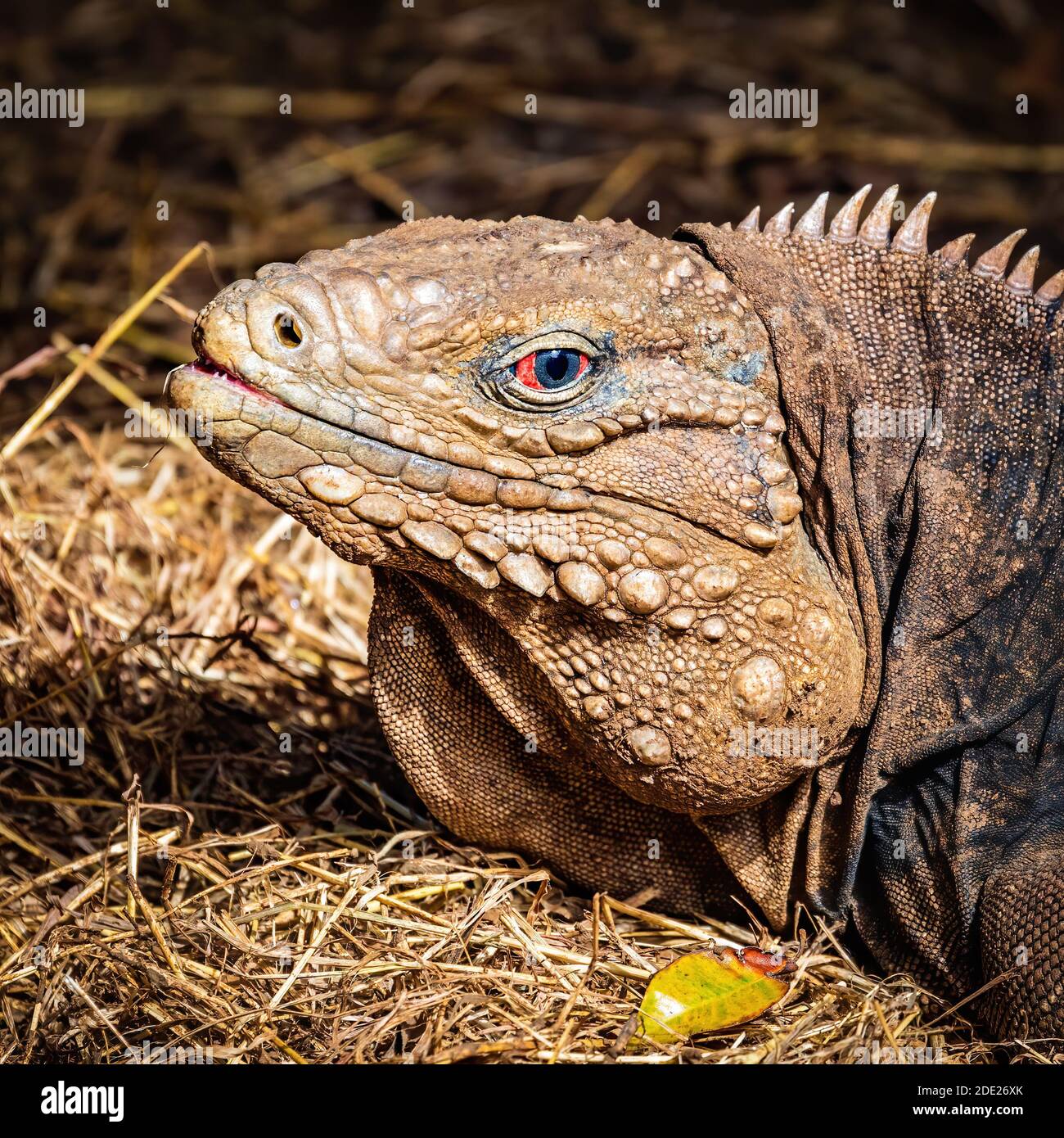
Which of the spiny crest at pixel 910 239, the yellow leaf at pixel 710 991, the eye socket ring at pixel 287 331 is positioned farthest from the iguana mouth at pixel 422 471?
the yellow leaf at pixel 710 991

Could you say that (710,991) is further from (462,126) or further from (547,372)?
(462,126)

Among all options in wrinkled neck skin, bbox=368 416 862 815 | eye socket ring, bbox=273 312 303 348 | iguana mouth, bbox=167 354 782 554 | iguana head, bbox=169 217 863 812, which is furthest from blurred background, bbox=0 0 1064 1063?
eye socket ring, bbox=273 312 303 348

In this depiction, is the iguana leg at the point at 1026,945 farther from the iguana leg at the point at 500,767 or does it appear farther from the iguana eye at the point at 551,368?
the iguana eye at the point at 551,368

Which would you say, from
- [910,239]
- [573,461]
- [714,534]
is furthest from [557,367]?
[910,239]

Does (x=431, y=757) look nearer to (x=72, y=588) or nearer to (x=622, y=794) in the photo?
(x=622, y=794)

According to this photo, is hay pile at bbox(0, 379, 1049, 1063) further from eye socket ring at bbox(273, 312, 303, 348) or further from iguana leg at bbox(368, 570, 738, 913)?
eye socket ring at bbox(273, 312, 303, 348)

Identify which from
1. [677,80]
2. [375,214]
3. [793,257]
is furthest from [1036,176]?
[793,257]
